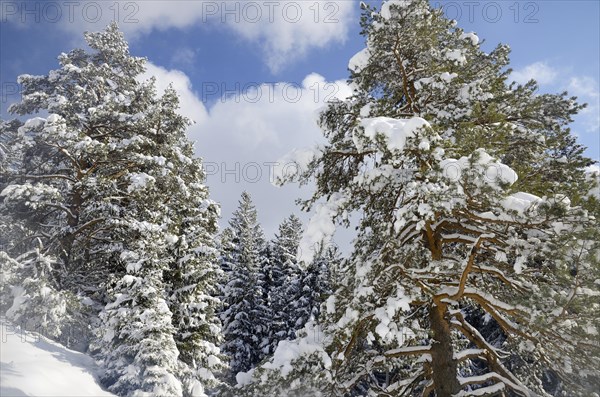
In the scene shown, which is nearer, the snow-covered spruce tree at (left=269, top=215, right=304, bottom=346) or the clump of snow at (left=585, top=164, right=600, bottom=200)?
the clump of snow at (left=585, top=164, right=600, bottom=200)

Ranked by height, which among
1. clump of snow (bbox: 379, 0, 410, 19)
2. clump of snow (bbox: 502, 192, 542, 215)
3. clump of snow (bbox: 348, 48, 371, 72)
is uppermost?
clump of snow (bbox: 379, 0, 410, 19)

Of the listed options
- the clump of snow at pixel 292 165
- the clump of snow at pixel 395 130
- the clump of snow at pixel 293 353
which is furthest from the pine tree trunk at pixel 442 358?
the clump of snow at pixel 292 165

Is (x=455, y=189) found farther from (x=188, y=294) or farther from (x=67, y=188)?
(x=67, y=188)

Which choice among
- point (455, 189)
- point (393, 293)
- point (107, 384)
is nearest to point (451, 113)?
point (455, 189)

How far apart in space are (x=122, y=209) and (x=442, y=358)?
34.7ft

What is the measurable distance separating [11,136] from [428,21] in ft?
51.4

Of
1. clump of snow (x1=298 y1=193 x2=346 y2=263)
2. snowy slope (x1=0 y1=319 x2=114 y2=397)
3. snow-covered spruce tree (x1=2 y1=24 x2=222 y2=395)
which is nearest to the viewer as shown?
snowy slope (x1=0 y1=319 x2=114 y2=397)

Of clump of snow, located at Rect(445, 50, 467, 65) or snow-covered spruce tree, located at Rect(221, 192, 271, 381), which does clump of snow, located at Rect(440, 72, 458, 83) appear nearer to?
clump of snow, located at Rect(445, 50, 467, 65)

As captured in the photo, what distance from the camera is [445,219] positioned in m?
7.87

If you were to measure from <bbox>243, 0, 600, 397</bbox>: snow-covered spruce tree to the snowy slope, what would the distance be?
3586mm

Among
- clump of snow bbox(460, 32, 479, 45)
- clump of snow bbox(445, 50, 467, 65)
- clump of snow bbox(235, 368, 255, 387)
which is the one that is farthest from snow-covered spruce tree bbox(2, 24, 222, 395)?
clump of snow bbox(460, 32, 479, 45)

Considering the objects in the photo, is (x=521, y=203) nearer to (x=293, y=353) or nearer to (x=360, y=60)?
(x=360, y=60)

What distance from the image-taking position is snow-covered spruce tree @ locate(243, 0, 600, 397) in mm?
6332

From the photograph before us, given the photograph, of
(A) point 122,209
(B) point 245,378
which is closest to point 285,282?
(A) point 122,209
